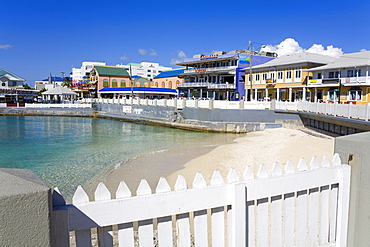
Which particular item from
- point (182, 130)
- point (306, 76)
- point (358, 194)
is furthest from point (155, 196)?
point (306, 76)

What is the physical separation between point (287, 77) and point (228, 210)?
43.2m

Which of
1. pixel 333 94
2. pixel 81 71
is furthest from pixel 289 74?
pixel 81 71

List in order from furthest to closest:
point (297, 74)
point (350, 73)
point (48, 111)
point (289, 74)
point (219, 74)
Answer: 1. point (219, 74)
2. point (48, 111)
3. point (289, 74)
4. point (297, 74)
5. point (350, 73)

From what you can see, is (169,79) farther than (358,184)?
Yes

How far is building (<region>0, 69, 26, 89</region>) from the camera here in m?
74.4

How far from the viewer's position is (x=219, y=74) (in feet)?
189

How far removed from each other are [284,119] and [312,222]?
26983 millimetres

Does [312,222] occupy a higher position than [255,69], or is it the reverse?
[255,69]

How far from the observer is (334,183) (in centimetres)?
382

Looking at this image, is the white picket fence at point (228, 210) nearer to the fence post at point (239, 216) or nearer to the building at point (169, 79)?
the fence post at point (239, 216)

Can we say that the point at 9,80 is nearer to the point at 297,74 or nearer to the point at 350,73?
the point at 297,74

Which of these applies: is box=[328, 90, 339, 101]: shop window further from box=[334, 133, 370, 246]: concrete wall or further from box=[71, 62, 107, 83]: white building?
box=[71, 62, 107, 83]: white building

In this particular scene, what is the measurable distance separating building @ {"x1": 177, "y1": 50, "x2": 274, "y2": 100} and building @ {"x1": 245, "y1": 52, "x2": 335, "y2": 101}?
4.66 metres

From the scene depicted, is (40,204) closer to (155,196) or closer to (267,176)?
(155,196)
